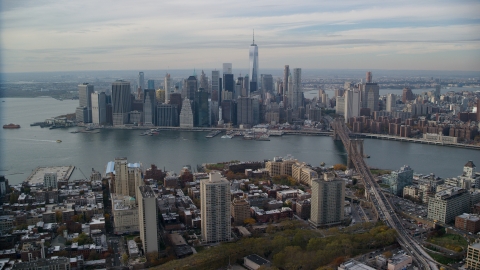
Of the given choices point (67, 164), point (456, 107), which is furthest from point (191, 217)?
point (456, 107)

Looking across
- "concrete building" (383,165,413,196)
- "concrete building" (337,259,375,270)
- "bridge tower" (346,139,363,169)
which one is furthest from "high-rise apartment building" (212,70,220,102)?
"concrete building" (337,259,375,270)

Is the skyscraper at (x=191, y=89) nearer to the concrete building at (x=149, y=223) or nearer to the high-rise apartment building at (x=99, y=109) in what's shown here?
the high-rise apartment building at (x=99, y=109)

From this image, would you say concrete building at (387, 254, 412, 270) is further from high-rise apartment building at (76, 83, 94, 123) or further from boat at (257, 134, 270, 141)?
high-rise apartment building at (76, 83, 94, 123)

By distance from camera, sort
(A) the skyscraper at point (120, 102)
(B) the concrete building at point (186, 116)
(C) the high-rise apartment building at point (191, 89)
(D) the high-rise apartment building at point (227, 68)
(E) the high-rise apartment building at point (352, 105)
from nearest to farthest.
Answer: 1. (B) the concrete building at point (186, 116)
2. (A) the skyscraper at point (120, 102)
3. (E) the high-rise apartment building at point (352, 105)
4. (C) the high-rise apartment building at point (191, 89)
5. (D) the high-rise apartment building at point (227, 68)

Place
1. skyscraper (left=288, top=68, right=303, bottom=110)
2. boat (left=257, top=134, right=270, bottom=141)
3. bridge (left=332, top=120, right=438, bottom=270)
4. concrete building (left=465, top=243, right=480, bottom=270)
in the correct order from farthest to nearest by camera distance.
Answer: skyscraper (left=288, top=68, right=303, bottom=110) < boat (left=257, top=134, right=270, bottom=141) < bridge (left=332, top=120, right=438, bottom=270) < concrete building (left=465, top=243, right=480, bottom=270)

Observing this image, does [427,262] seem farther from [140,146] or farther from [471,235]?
[140,146]

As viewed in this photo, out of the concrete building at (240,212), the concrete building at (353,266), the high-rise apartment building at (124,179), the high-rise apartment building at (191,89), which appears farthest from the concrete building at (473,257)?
the high-rise apartment building at (191,89)
